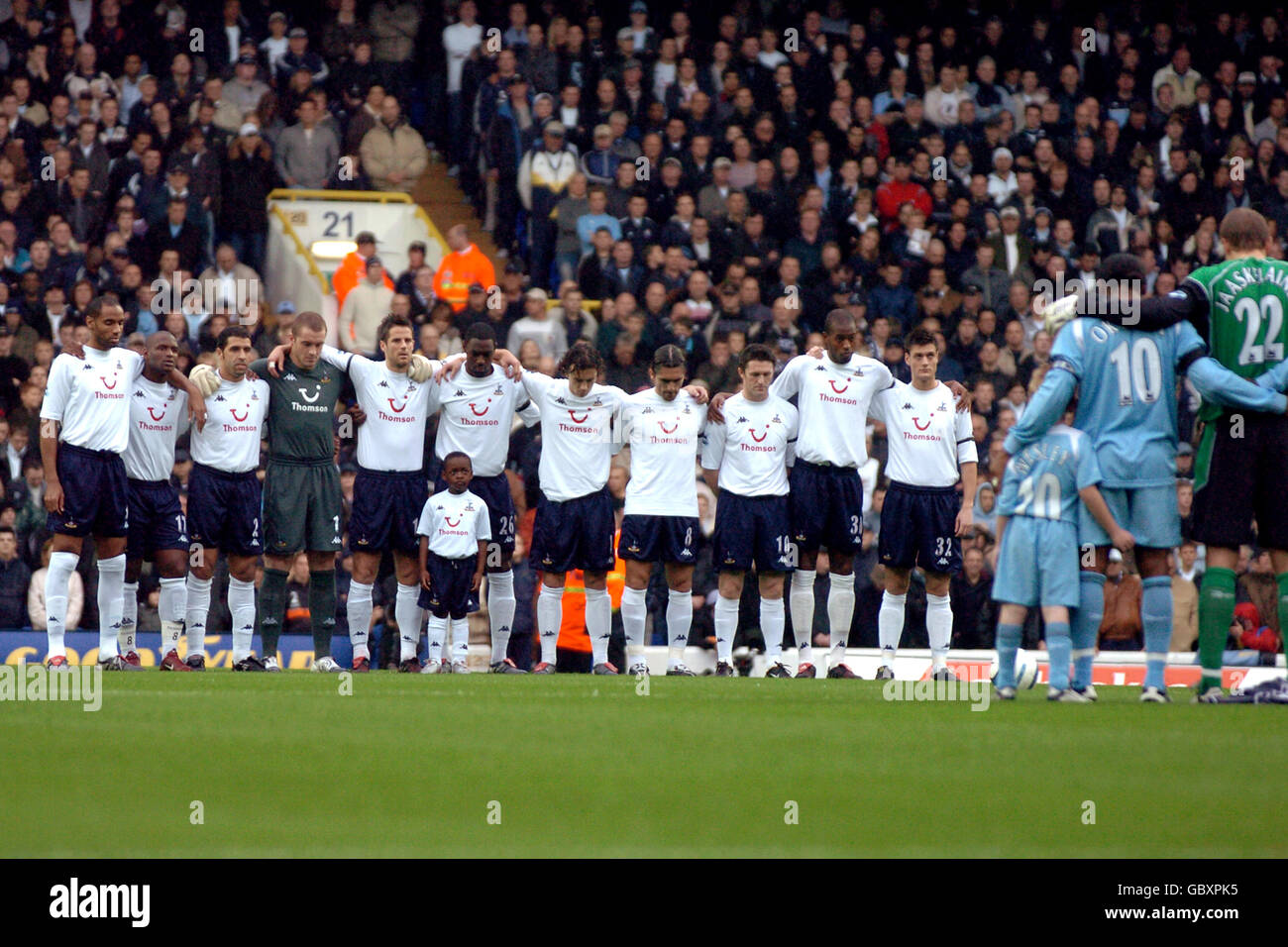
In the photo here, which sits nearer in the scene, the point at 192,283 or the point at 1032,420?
the point at 1032,420

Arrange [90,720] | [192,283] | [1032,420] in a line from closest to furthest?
1. [90,720]
2. [1032,420]
3. [192,283]

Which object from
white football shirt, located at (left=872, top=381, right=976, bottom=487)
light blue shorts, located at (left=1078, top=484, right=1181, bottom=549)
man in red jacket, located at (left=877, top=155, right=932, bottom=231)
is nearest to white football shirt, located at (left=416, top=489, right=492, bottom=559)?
white football shirt, located at (left=872, top=381, right=976, bottom=487)

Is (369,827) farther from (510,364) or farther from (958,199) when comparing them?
(958,199)

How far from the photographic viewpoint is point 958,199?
2289cm

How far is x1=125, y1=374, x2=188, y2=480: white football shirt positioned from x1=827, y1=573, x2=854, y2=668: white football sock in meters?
5.29

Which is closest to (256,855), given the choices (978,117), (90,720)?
(90,720)

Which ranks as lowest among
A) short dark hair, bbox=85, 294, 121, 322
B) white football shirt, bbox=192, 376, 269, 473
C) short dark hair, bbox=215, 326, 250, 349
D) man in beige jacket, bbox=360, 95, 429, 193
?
white football shirt, bbox=192, 376, 269, 473

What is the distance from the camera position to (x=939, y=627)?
1339 cm

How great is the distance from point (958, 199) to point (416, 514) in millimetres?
11579

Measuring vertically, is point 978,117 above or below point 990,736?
above

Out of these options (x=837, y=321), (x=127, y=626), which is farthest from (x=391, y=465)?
(x=837, y=321)

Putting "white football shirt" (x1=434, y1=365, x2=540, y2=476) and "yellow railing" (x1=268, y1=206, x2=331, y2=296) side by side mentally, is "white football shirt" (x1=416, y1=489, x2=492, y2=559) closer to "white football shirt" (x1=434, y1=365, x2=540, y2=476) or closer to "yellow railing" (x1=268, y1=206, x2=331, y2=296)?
"white football shirt" (x1=434, y1=365, x2=540, y2=476)

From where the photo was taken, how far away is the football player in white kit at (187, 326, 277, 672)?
13.3 m

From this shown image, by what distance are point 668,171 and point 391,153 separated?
357cm
